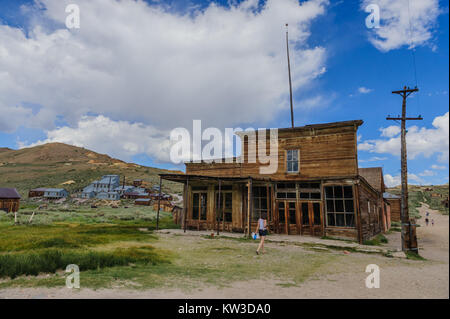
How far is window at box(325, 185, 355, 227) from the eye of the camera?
46.0 feet

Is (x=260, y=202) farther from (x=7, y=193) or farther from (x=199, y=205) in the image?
(x=7, y=193)

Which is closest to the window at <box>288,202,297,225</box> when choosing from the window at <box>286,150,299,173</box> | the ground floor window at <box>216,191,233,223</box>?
the window at <box>286,150,299,173</box>

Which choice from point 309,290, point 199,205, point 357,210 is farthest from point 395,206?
point 309,290

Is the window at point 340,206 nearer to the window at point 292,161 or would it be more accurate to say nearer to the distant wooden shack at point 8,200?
the window at point 292,161

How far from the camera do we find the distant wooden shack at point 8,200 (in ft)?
109

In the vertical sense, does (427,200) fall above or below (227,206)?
above

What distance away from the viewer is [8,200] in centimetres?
3384

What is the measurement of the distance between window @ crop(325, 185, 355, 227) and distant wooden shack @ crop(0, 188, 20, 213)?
39.3 m

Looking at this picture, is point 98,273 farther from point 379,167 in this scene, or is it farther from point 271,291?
point 379,167

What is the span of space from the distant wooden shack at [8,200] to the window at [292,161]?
37.1 metres

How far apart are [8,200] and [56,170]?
72.4m

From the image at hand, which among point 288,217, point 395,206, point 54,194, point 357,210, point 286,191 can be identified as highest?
point 54,194

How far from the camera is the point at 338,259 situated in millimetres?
9047

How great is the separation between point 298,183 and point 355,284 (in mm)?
10103
